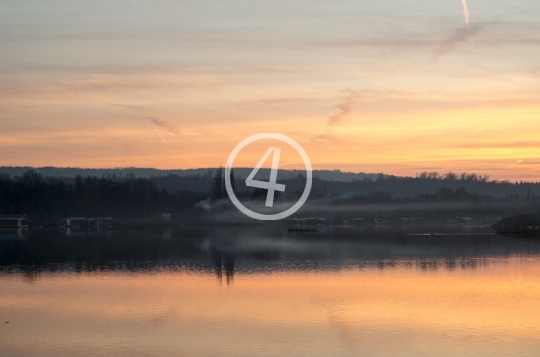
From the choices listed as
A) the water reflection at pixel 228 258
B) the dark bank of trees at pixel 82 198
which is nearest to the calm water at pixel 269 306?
the water reflection at pixel 228 258

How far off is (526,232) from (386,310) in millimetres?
94570

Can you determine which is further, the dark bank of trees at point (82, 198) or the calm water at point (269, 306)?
the dark bank of trees at point (82, 198)

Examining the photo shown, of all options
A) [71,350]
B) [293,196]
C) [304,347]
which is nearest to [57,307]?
[71,350]

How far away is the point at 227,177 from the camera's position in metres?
148

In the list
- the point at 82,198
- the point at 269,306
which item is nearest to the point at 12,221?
the point at 82,198

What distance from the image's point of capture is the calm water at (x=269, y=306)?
2208 centimetres

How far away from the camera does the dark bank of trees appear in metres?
153

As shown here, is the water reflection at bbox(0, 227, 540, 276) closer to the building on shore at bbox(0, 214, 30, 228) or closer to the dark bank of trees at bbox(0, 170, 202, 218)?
the building on shore at bbox(0, 214, 30, 228)

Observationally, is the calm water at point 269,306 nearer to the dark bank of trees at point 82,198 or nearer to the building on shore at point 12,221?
the building on shore at point 12,221

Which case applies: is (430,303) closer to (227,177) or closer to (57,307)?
(57,307)

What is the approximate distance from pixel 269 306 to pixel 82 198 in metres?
137

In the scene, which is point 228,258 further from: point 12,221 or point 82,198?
point 82,198

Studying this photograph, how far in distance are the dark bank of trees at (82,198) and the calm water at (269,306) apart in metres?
104

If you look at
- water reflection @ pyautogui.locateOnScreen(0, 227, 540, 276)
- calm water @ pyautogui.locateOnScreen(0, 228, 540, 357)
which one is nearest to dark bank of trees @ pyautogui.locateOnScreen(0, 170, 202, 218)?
water reflection @ pyautogui.locateOnScreen(0, 227, 540, 276)
